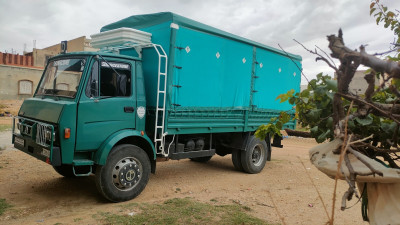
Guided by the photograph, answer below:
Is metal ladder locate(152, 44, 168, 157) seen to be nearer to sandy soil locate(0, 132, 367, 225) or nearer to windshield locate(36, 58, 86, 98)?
sandy soil locate(0, 132, 367, 225)

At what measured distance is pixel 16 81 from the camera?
78.3 ft

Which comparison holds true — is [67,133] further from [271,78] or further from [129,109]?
[271,78]

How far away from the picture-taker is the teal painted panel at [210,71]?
578 cm

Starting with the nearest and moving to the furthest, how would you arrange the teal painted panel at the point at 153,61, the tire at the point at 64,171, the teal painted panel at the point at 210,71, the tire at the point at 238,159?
the teal painted panel at the point at 153,61 → the teal painted panel at the point at 210,71 → the tire at the point at 64,171 → the tire at the point at 238,159

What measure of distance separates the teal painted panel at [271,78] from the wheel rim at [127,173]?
3.56 m

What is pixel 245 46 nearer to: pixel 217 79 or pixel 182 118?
pixel 217 79

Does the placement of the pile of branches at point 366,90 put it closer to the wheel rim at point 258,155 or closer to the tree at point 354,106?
the tree at point 354,106

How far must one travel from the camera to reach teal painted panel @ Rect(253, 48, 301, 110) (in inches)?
300

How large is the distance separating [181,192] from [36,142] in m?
2.60

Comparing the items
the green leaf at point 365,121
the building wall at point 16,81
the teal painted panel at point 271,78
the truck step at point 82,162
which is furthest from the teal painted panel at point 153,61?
the building wall at point 16,81

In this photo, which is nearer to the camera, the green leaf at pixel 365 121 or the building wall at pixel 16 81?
the green leaf at pixel 365 121

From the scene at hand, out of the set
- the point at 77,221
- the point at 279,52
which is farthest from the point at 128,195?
the point at 279,52

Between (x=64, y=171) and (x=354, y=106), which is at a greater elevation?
(x=354, y=106)

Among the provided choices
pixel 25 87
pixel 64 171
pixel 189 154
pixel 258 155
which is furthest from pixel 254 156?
pixel 25 87
